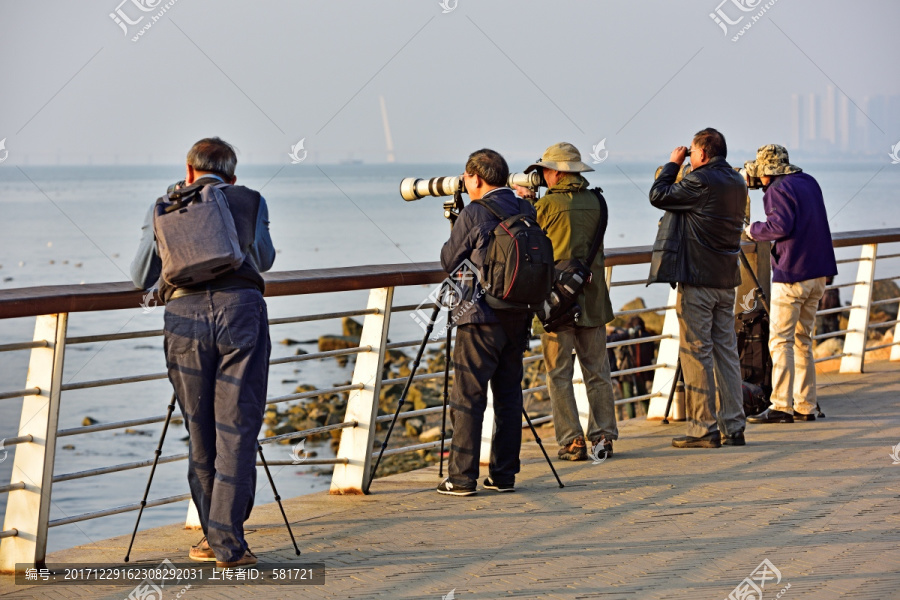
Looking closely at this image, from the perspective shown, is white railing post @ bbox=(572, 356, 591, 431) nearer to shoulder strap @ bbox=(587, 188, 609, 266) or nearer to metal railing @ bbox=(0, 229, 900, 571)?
metal railing @ bbox=(0, 229, 900, 571)

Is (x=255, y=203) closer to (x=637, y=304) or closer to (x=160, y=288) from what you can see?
(x=160, y=288)

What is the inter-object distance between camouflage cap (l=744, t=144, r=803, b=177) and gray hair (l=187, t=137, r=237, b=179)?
4522 mm

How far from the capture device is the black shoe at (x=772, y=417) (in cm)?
796

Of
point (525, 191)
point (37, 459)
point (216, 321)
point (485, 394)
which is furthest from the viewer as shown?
point (525, 191)

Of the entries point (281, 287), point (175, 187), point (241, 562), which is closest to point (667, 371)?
point (281, 287)

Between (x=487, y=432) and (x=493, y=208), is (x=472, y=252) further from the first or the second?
(x=487, y=432)

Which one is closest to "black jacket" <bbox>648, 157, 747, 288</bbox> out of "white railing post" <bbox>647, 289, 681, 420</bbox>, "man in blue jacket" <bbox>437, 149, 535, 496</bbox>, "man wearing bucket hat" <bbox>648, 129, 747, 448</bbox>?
"man wearing bucket hat" <bbox>648, 129, 747, 448</bbox>

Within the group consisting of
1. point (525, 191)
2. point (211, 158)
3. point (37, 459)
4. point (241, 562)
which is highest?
point (525, 191)

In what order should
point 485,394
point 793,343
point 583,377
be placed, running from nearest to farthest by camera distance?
point 485,394 < point 583,377 < point 793,343

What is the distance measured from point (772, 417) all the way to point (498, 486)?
2.89 metres

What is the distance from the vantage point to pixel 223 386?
4434 millimetres

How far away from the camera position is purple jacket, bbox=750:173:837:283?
7723mm

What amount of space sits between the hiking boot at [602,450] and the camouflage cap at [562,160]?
5.57 ft

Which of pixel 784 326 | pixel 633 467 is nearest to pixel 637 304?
pixel 784 326
